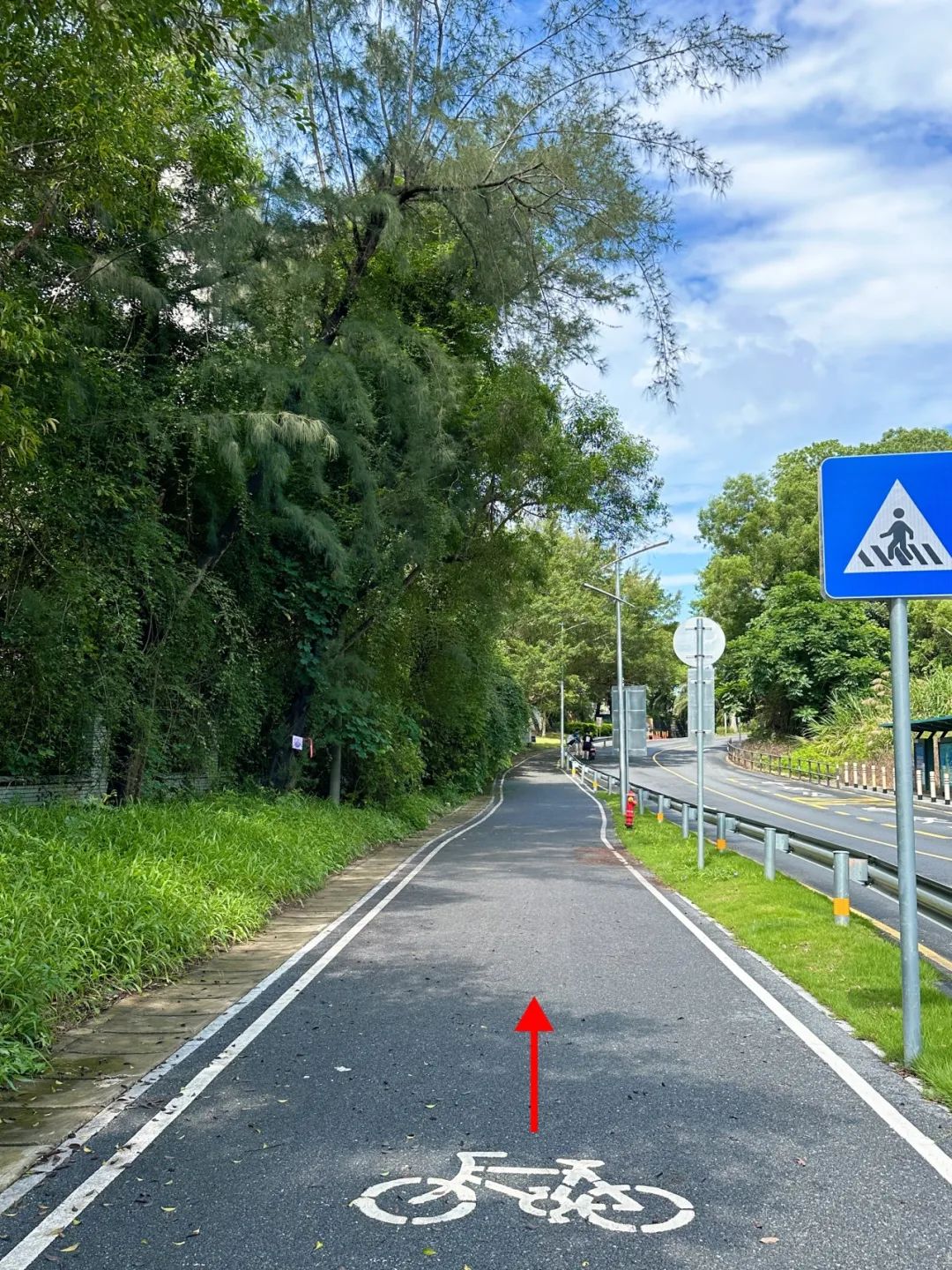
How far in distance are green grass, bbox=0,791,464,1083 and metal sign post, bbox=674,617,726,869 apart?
5.49 m

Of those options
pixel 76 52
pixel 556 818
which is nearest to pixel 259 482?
pixel 76 52

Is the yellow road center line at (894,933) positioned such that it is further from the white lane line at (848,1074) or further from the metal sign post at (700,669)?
the metal sign post at (700,669)

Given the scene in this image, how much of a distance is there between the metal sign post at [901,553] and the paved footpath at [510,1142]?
868 mm

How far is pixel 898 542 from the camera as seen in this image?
566cm

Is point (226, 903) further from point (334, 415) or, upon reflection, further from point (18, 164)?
point (334, 415)

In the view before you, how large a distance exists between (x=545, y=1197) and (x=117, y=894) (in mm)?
5528

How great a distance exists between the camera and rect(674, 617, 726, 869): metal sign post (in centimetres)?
1516

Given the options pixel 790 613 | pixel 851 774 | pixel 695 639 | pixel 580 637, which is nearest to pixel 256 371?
pixel 695 639

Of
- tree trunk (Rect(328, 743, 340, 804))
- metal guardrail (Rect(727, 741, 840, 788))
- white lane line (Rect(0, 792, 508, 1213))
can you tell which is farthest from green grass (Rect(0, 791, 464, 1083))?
metal guardrail (Rect(727, 741, 840, 788))

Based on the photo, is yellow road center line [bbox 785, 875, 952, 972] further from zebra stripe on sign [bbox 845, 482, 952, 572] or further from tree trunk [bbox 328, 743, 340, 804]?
tree trunk [bbox 328, 743, 340, 804]

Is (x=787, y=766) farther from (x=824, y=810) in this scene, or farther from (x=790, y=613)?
(x=824, y=810)

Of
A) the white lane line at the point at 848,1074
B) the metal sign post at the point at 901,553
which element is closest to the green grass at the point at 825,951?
the white lane line at the point at 848,1074

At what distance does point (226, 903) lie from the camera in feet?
32.8

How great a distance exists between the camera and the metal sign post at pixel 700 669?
49.8ft
